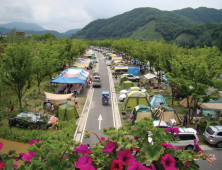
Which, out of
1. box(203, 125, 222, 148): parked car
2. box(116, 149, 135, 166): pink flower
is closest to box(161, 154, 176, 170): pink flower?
box(116, 149, 135, 166): pink flower

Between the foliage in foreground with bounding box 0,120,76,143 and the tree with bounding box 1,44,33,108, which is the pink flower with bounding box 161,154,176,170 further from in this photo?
the tree with bounding box 1,44,33,108

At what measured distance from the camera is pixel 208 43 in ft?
298

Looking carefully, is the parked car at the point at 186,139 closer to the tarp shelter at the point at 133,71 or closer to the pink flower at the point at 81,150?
the pink flower at the point at 81,150

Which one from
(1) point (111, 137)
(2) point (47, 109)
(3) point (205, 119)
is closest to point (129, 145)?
(1) point (111, 137)

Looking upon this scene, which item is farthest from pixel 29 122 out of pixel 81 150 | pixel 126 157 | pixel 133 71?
pixel 133 71

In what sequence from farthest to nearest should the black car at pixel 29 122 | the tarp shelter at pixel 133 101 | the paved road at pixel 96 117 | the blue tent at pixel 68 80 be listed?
1. the blue tent at pixel 68 80
2. the tarp shelter at pixel 133 101
3. the black car at pixel 29 122
4. the paved road at pixel 96 117

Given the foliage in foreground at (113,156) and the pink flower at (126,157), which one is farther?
the pink flower at (126,157)

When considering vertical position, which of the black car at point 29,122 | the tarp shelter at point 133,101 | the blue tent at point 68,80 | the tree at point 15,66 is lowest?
the black car at point 29,122

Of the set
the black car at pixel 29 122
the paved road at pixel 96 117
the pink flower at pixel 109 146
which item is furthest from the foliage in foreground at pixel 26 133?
the pink flower at pixel 109 146

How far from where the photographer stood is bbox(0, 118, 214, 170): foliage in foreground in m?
2.20

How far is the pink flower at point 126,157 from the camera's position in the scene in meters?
2.31

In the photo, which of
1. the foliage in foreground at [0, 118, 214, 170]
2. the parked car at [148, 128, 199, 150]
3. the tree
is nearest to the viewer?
the foliage in foreground at [0, 118, 214, 170]

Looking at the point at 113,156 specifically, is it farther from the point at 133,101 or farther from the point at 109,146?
the point at 133,101

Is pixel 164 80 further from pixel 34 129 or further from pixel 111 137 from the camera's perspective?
pixel 111 137
